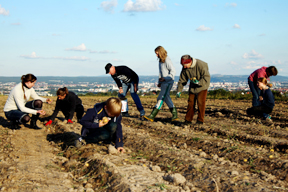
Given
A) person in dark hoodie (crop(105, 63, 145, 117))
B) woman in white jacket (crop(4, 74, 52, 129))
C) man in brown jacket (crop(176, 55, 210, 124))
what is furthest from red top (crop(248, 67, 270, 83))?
woman in white jacket (crop(4, 74, 52, 129))

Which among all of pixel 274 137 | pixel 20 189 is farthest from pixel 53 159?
pixel 274 137

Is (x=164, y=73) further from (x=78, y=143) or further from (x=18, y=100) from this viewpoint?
(x=18, y=100)

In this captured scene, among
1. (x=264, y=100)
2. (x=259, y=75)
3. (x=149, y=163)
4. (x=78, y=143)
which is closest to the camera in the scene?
(x=149, y=163)

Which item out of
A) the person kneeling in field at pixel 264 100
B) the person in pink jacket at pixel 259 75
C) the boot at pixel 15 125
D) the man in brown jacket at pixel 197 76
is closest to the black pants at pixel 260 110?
the person kneeling in field at pixel 264 100

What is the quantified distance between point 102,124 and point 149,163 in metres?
0.91

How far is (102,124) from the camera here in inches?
165

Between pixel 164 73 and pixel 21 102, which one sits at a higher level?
pixel 164 73

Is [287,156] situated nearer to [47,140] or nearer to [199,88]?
[199,88]

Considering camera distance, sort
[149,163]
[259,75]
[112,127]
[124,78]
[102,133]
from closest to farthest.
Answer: [149,163]
[112,127]
[102,133]
[124,78]
[259,75]

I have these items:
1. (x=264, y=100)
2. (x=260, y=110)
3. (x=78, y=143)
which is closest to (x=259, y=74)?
(x=264, y=100)

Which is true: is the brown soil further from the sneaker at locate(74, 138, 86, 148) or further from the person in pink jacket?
the person in pink jacket

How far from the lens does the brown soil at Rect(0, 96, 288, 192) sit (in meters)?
3.32

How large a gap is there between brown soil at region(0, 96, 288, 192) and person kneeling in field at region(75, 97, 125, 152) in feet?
0.70

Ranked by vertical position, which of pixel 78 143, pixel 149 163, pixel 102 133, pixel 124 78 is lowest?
pixel 149 163
